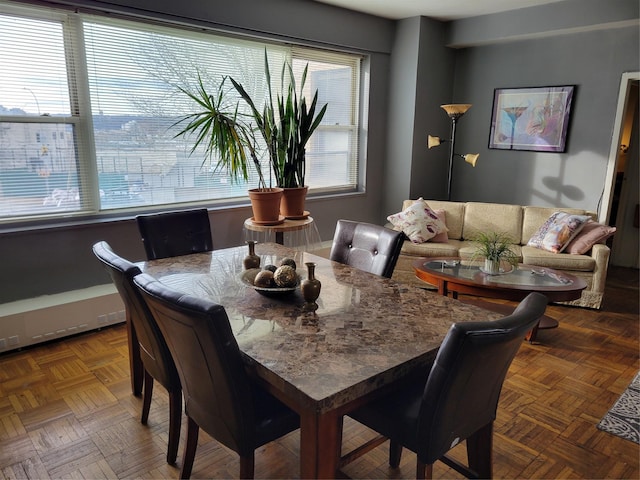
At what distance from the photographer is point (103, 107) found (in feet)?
10.7

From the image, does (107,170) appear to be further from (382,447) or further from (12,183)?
(382,447)

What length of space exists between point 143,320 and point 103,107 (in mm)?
2107

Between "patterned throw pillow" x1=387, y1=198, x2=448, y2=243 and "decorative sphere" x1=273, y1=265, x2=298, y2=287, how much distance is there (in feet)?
8.31

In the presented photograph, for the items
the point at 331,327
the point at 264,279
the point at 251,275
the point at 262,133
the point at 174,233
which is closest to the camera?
the point at 331,327

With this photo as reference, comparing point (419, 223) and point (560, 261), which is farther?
point (419, 223)

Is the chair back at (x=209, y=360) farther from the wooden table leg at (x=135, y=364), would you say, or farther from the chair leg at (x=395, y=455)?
the wooden table leg at (x=135, y=364)

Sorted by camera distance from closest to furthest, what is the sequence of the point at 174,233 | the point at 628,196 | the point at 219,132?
1. the point at 174,233
2. the point at 219,132
3. the point at 628,196

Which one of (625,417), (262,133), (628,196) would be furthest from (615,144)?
(262,133)

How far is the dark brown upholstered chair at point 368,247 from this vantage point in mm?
2281

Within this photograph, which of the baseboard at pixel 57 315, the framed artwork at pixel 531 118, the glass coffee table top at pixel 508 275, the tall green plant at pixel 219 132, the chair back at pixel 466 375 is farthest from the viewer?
the framed artwork at pixel 531 118

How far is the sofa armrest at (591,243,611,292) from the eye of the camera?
144 inches

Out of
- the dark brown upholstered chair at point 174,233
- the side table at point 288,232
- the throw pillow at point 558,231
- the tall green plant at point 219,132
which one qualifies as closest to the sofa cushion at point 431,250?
the throw pillow at point 558,231

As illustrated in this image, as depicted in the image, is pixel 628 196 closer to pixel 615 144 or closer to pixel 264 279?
pixel 615 144

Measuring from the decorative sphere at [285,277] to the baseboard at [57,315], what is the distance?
1.86 metres
